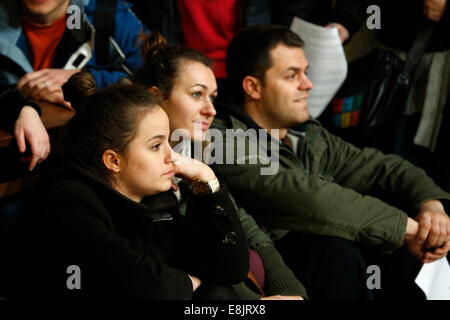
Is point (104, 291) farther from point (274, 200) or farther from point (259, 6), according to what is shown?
point (259, 6)

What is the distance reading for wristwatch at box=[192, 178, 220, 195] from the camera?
4.32ft

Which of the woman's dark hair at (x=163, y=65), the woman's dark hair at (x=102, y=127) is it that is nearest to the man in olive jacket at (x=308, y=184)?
the woman's dark hair at (x=163, y=65)

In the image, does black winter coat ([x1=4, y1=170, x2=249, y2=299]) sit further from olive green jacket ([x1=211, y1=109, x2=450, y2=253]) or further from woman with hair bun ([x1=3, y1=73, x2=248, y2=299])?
olive green jacket ([x1=211, y1=109, x2=450, y2=253])

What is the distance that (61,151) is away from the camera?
155 cm

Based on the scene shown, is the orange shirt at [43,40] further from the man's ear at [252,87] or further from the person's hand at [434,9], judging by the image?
the person's hand at [434,9]

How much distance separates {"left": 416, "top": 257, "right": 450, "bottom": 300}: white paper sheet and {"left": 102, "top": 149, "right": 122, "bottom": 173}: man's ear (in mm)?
1038

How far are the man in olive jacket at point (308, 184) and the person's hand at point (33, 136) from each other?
569 millimetres

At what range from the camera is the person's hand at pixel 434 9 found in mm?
2037

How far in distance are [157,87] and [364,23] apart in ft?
3.57

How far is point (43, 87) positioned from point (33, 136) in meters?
0.28

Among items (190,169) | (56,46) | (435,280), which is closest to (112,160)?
(190,169)
